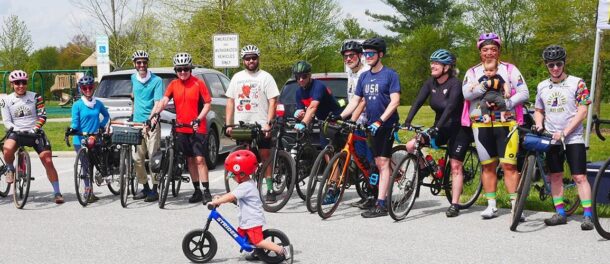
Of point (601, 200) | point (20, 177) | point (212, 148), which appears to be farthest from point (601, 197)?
point (212, 148)

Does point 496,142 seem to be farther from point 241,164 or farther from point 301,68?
point 241,164

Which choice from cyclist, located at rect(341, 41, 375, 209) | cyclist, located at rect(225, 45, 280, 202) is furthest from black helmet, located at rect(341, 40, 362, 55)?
cyclist, located at rect(225, 45, 280, 202)

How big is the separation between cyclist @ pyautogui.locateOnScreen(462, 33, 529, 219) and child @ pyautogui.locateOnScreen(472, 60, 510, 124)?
0.01 meters

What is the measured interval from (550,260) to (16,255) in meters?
4.48

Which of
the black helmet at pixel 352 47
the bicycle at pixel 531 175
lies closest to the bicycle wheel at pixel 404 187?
the bicycle at pixel 531 175

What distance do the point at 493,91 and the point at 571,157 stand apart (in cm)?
96

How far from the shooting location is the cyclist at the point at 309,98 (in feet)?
27.1

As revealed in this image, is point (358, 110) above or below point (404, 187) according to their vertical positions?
above

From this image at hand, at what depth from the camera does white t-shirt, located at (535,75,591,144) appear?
22.3ft

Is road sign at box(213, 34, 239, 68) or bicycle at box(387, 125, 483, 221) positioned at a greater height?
road sign at box(213, 34, 239, 68)

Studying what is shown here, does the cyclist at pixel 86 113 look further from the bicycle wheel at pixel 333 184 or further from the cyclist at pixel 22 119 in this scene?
the bicycle wheel at pixel 333 184

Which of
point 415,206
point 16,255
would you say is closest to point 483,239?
point 415,206

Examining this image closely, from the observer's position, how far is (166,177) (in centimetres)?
855

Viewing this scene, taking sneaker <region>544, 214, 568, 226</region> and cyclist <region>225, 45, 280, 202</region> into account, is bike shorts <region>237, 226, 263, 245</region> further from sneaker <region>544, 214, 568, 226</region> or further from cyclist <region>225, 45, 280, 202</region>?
sneaker <region>544, 214, 568, 226</region>
